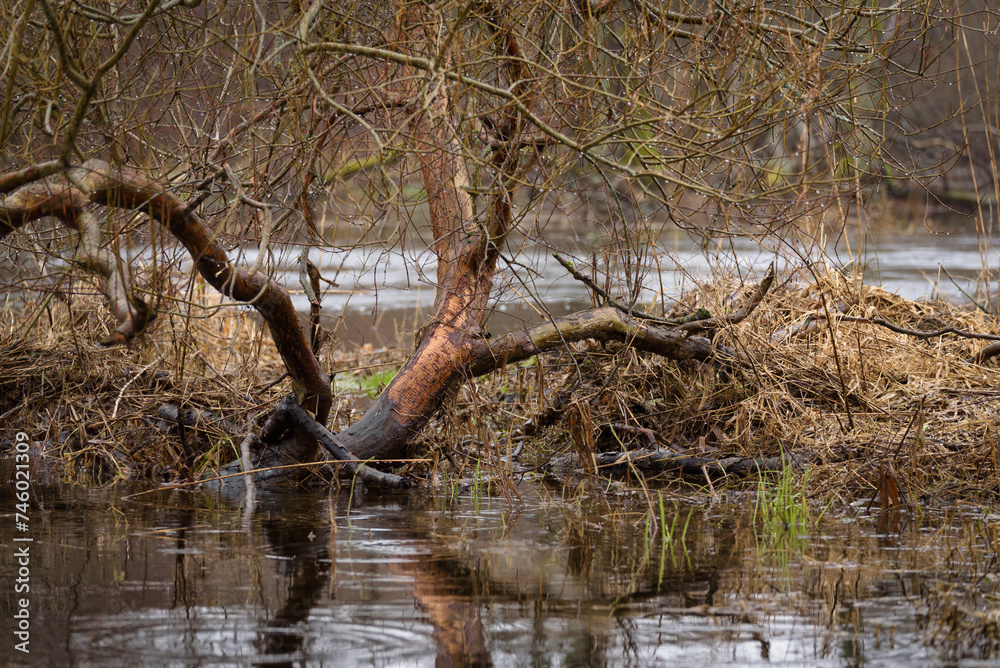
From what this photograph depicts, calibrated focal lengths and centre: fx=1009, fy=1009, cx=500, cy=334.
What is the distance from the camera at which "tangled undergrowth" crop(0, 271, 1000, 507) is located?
16.7 feet

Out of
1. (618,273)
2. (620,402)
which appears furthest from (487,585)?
(618,273)

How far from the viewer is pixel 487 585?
11.1 feet

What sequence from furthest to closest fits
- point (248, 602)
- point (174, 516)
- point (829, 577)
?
point (174, 516), point (829, 577), point (248, 602)

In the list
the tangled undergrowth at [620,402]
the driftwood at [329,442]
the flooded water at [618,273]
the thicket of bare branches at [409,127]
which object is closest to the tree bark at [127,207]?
the thicket of bare branches at [409,127]

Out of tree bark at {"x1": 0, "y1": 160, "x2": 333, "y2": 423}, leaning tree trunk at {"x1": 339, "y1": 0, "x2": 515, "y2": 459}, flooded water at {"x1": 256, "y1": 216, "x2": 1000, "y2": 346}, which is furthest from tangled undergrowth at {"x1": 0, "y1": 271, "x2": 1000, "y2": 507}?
tree bark at {"x1": 0, "y1": 160, "x2": 333, "y2": 423}

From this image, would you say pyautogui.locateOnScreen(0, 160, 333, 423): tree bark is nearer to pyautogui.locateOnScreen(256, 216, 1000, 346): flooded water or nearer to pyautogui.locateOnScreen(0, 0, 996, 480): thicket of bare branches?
pyautogui.locateOnScreen(0, 0, 996, 480): thicket of bare branches

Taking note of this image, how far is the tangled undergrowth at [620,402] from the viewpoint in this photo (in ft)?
16.7

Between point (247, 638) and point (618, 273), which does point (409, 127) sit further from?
point (247, 638)

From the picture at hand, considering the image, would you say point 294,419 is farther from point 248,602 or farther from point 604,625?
point 604,625

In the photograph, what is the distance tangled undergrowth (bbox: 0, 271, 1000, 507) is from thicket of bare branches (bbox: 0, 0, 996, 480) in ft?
1.49

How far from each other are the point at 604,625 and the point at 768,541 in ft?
4.07

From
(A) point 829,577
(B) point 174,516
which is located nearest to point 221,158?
(B) point 174,516

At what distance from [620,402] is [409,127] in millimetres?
1904

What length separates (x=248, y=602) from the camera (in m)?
3.18
